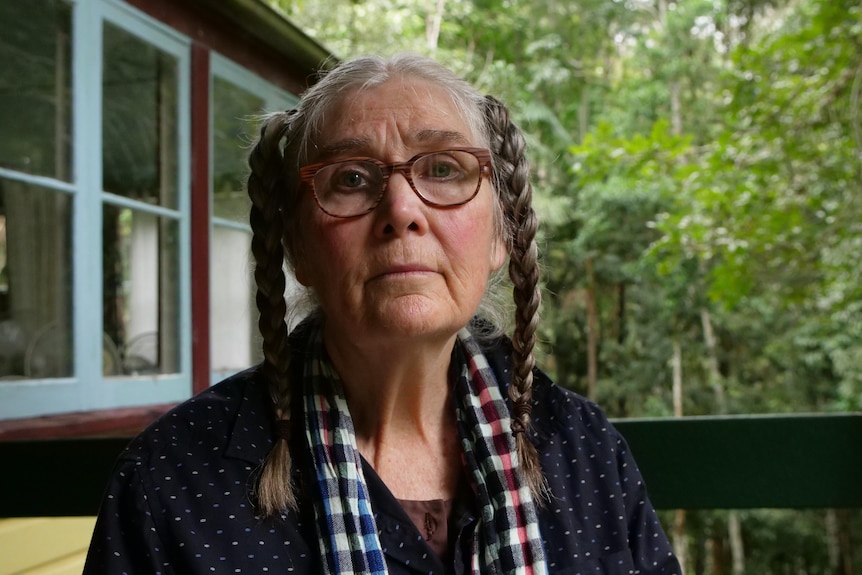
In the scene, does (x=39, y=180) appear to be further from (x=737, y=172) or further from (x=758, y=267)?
(x=758, y=267)

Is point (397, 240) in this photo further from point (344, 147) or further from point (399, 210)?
point (344, 147)

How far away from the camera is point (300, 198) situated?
124 cm

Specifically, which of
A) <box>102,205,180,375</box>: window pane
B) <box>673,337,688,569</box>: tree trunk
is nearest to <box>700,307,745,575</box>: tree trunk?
<box>673,337,688,569</box>: tree trunk

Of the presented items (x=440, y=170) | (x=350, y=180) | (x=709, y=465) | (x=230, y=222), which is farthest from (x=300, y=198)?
(x=230, y=222)

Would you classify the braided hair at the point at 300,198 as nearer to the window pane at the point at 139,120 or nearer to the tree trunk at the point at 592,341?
the window pane at the point at 139,120

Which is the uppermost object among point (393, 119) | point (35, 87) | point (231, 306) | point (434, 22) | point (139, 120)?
point (434, 22)

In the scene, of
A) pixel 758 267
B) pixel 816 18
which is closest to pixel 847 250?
pixel 758 267

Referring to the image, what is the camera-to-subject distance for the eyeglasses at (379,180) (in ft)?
3.79

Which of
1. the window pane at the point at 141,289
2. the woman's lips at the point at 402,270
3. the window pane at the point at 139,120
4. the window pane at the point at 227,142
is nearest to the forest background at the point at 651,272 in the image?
the window pane at the point at 227,142

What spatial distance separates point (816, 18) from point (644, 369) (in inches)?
463

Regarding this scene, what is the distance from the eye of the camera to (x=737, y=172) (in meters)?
5.04

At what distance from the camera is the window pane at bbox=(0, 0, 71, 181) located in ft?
7.39

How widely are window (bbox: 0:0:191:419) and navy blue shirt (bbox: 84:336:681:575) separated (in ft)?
3.89

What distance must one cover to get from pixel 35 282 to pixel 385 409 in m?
1.61
